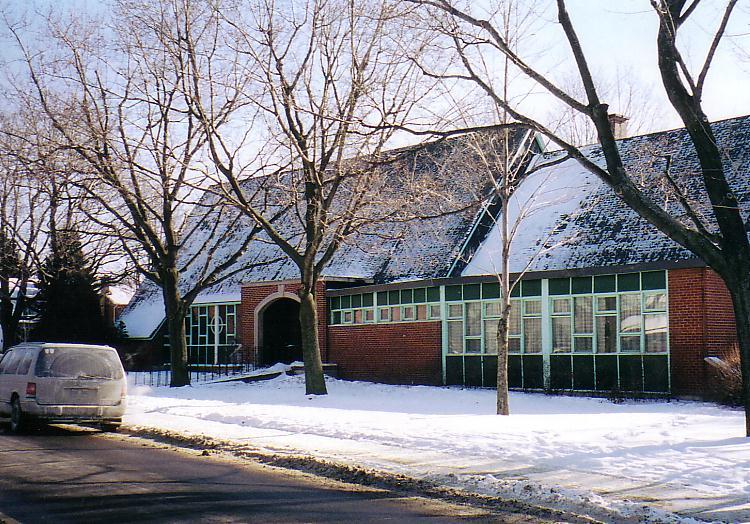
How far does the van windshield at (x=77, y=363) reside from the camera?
51.9 feet

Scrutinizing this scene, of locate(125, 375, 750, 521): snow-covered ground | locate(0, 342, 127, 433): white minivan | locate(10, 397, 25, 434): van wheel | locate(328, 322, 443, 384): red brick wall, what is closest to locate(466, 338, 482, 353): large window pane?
locate(328, 322, 443, 384): red brick wall

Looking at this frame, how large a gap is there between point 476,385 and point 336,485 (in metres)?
16.1

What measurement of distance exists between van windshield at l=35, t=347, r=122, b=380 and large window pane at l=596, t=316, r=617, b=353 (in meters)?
12.8

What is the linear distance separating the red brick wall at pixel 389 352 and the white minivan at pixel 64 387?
12910 millimetres

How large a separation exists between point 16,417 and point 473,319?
14.2 m

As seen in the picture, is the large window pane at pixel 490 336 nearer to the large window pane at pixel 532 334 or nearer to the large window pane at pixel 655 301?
the large window pane at pixel 532 334

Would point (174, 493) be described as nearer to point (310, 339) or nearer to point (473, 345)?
point (310, 339)

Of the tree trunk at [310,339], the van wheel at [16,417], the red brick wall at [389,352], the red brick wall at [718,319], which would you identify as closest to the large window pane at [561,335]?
the red brick wall at [718,319]

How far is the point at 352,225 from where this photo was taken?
70.2 feet

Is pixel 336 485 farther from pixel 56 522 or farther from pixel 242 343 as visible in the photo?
pixel 242 343

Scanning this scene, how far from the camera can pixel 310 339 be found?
22.7m

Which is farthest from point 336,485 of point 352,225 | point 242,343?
point 242,343

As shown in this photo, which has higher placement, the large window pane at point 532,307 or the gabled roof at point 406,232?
the gabled roof at point 406,232

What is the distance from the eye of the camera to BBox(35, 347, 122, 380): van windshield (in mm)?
15805
